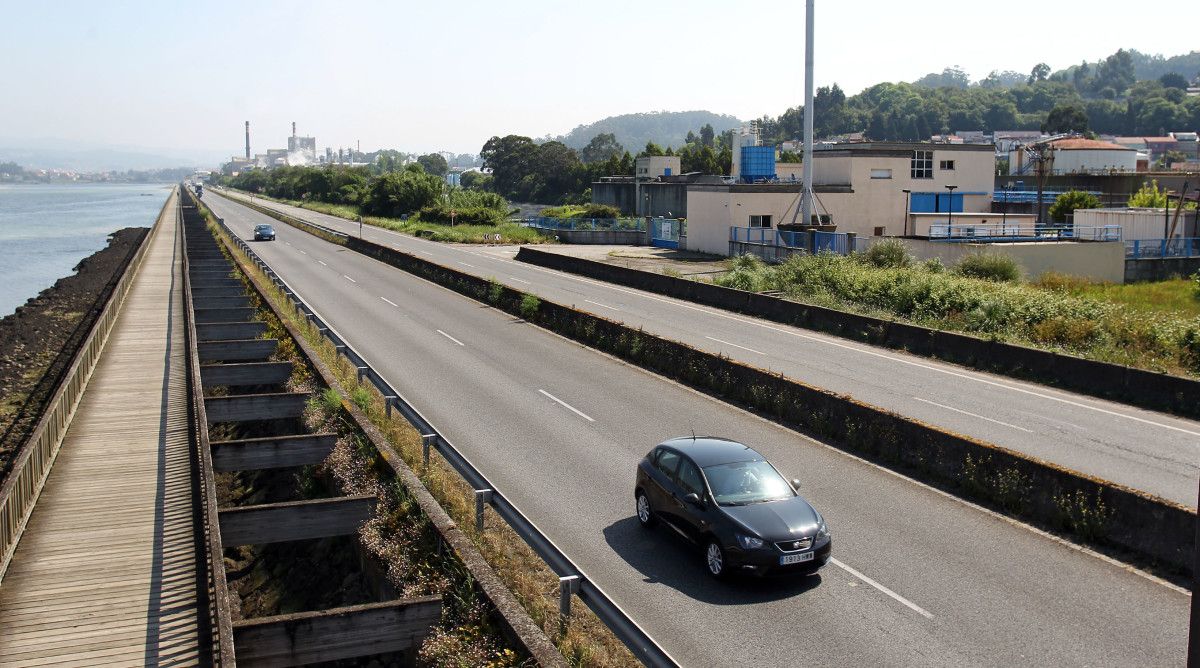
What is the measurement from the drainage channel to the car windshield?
363 cm

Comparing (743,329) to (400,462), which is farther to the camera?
(743,329)

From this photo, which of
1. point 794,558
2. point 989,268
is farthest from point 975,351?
point 794,558

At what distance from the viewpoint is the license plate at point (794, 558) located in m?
11.1

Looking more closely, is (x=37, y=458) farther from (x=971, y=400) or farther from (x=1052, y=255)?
(x=1052, y=255)

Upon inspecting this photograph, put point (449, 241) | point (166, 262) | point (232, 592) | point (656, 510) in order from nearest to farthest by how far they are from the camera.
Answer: point (656, 510)
point (232, 592)
point (166, 262)
point (449, 241)

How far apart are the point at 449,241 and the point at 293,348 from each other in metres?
48.3

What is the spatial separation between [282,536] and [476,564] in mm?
4487

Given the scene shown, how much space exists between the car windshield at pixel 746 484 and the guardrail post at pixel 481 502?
8.90ft

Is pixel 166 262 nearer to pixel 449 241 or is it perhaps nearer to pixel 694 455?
pixel 449 241

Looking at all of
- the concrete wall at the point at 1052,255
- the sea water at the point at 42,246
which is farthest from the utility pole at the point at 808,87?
the sea water at the point at 42,246

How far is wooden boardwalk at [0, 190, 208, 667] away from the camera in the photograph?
11055 mm

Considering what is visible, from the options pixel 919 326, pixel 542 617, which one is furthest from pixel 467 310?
pixel 542 617

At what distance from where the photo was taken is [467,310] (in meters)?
35.9

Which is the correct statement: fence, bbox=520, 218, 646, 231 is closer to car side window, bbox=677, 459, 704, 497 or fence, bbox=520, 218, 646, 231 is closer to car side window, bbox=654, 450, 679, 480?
car side window, bbox=654, 450, 679, 480
